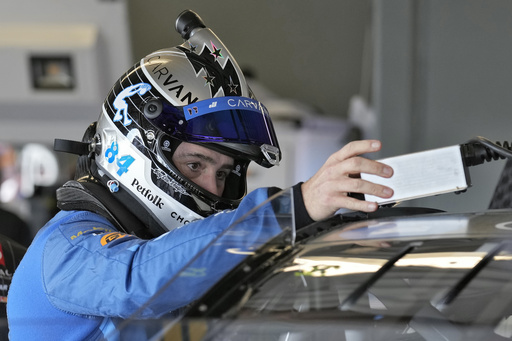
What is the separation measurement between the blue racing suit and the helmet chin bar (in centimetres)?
30

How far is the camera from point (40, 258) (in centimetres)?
115

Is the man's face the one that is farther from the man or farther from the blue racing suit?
the blue racing suit

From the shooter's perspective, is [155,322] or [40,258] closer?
[155,322]

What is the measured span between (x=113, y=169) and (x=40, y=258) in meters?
0.26

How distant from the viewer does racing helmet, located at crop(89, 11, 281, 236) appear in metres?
1.29

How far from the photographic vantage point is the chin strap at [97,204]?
49.1 inches

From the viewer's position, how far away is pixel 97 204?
1.25 m

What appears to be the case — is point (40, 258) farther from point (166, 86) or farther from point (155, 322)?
point (155, 322)

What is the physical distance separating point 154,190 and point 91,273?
30 cm

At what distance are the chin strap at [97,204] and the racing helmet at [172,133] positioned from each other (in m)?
0.04

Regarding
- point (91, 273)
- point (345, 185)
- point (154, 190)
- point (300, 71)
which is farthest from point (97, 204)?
point (300, 71)

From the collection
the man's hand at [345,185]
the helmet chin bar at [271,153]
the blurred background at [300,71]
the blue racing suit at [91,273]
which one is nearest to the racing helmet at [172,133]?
the helmet chin bar at [271,153]

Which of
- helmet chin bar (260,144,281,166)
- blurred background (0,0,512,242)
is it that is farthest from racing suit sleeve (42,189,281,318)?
blurred background (0,0,512,242)

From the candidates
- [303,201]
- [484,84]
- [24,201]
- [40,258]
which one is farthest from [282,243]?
[24,201]
